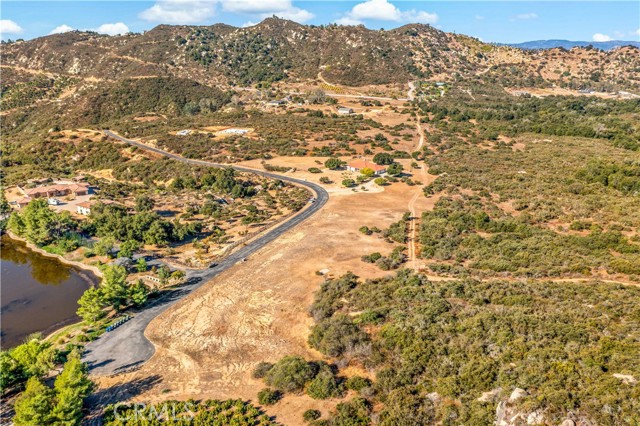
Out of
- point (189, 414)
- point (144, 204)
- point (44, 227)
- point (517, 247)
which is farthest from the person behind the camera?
point (144, 204)

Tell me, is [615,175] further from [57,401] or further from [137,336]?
[57,401]

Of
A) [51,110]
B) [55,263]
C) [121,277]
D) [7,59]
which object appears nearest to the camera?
[121,277]

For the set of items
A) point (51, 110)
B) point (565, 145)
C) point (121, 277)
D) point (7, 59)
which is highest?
point (7, 59)

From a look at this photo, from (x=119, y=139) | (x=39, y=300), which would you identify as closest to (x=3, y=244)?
(x=39, y=300)

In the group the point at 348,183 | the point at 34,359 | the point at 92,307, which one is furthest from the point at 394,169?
the point at 34,359

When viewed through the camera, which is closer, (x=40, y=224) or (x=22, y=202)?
(x=40, y=224)

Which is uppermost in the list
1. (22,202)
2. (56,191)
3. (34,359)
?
→ (56,191)

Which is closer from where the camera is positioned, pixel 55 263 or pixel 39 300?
pixel 39 300

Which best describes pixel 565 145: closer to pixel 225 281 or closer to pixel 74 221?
pixel 225 281
